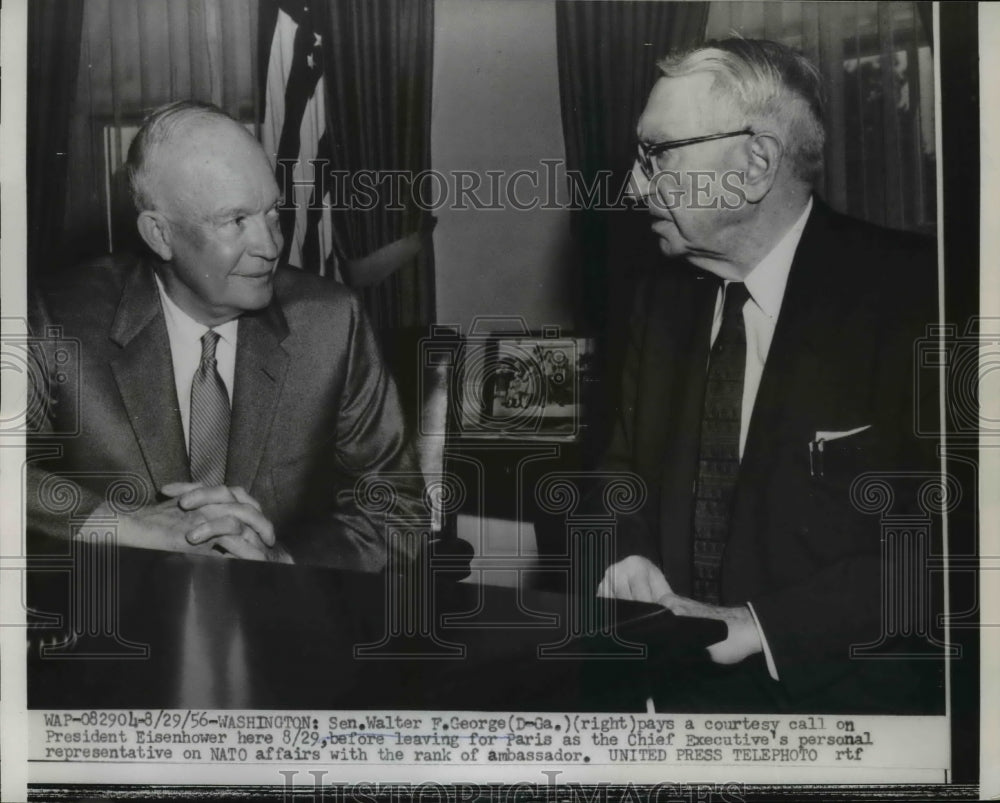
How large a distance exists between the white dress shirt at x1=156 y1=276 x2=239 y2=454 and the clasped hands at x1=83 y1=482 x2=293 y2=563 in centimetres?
24

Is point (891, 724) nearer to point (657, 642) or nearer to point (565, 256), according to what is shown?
point (657, 642)

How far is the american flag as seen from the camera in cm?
284

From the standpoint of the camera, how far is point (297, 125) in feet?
9.32

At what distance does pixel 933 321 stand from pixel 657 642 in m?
1.15

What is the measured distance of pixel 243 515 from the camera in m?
2.83

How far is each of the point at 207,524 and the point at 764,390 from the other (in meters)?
1.54

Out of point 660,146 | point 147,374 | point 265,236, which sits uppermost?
point 660,146

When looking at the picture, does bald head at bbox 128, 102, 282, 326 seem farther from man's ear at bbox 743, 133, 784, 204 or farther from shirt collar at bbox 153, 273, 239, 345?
man's ear at bbox 743, 133, 784, 204

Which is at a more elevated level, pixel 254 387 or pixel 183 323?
pixel 183 323

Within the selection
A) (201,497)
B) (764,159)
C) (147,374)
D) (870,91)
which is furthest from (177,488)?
(870,91)

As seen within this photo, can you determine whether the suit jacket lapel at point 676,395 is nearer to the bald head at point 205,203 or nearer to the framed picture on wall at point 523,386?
the framed picture on wall at point 523,386

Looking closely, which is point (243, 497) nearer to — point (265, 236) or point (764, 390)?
point (265, 236)

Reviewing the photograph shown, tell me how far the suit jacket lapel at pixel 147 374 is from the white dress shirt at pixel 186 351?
16 mm

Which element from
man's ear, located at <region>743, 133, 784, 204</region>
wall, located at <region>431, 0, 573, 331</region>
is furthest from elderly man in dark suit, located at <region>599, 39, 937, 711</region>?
wall, located at <region>431, 0, 573, 331</region>
